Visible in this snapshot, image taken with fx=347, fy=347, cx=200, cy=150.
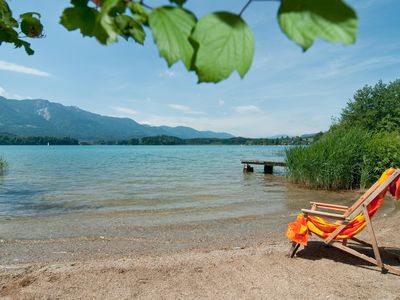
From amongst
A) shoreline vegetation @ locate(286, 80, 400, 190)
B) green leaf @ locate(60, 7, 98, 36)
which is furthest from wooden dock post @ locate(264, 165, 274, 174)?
green leaf @ locate(60, 7, 98, 36)

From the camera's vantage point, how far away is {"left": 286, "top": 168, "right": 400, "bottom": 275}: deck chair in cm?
591

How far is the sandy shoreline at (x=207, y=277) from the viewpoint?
16.8ft

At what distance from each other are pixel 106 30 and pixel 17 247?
8.82 meters

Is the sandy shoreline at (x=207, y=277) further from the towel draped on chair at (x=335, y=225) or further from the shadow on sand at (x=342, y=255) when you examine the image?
the towel draped on chair at (x=335, y=225)

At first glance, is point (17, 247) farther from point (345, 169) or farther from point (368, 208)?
point (345, 169)

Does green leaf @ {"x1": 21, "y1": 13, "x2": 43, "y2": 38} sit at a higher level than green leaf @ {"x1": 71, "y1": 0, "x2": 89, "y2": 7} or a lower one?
higher

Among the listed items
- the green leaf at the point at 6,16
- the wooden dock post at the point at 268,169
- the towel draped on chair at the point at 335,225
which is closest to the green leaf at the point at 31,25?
the green leaf at the point at 6,16

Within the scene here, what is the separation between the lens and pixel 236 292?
512 centimetres

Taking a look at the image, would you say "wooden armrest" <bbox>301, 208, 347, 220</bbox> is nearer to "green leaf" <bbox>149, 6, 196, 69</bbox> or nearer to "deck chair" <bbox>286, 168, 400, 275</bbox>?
"deck chair" <bbox>286, 168, 400, 275</bbox>

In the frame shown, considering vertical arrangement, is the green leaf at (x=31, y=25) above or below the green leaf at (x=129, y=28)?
above

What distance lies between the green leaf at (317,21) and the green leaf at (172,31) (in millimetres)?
139

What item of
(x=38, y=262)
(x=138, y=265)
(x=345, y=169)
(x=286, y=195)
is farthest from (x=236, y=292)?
(x=345, y=169)

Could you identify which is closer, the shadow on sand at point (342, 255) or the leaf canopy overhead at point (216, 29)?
the leaf canopy overhead at point (216, 29)

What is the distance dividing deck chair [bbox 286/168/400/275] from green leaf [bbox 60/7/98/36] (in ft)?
19.9
